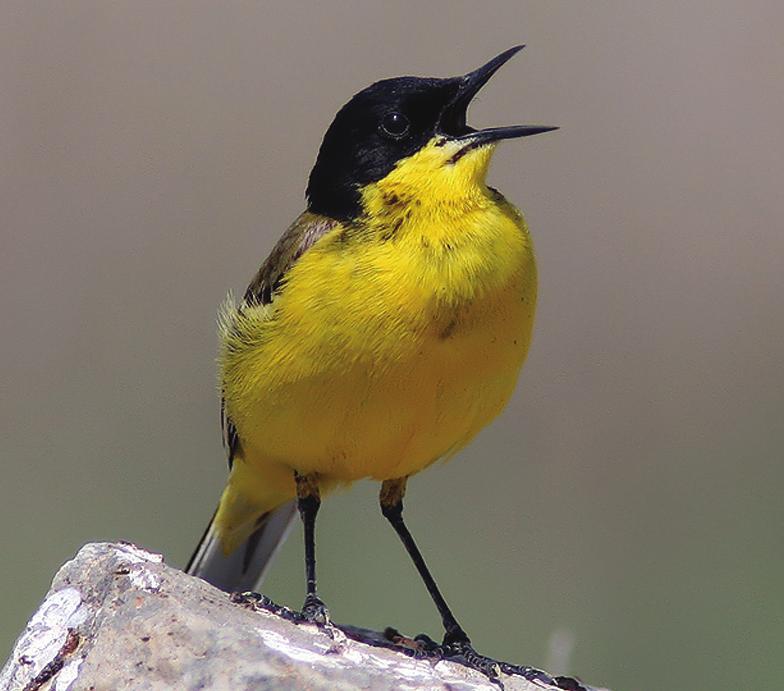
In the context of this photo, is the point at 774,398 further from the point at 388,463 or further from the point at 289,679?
the point at 289,679

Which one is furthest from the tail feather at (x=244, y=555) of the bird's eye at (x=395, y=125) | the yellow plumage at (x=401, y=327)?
the bird's eye at (x=395, y=125)

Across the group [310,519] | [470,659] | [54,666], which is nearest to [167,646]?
[54,666]

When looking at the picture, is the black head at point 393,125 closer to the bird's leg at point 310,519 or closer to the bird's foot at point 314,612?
the bird's leg at point 310,519

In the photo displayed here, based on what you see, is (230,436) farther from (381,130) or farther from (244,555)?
(381,130)

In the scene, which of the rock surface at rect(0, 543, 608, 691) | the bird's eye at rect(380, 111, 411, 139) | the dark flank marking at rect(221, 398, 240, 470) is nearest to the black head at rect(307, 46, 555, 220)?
the bird's eye at rect(380, 111, 411, 139)

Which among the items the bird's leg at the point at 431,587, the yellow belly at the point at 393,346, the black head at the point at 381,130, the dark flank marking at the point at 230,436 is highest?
the black head at the point at 381,130

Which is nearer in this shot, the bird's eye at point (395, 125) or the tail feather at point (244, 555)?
the bird's eye at point (395, 125)

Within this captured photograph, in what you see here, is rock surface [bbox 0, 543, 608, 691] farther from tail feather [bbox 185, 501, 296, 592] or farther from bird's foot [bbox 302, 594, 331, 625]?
tail feather [bbox 185, 501, 296, 592]

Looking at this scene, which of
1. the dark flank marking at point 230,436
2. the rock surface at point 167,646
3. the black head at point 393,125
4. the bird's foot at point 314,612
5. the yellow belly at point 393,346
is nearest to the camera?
the rock surface at point 167,646
